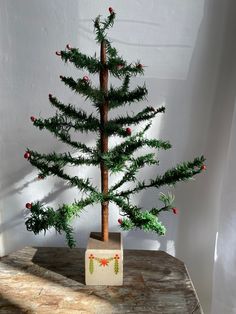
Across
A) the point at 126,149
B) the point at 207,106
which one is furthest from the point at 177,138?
the point at 126,149

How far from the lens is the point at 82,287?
950 mm

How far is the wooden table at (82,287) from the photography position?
863mm

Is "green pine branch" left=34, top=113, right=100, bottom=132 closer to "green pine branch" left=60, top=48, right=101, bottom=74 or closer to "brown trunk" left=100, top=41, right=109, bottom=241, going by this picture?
"brown trunk" left=100, top=41, right=109, bottom=241

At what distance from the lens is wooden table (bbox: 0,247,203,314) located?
0.86 m

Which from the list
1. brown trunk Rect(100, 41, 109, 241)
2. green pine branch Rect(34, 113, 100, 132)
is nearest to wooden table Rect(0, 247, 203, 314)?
brown trunk Rect(100, 41, 109, 241)

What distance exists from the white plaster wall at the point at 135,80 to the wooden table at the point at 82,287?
238mm

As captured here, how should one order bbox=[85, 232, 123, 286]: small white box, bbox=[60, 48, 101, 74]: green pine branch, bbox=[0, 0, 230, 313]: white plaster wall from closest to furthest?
bbox=[60, 48, 101, 74]: green pine branch < bbox=[85, 232, 123, 286]: small white box < bbox=[0, 0, 230, 313]: white plaster wall

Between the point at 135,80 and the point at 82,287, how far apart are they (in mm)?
709

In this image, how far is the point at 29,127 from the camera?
1.24 meters

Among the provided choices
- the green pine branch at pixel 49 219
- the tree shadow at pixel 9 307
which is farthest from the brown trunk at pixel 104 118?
the tree shadow at pixel 9 307

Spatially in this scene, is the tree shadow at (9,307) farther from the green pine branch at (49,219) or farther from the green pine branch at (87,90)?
the green pine branch at (87,90)

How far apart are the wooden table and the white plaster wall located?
238mm

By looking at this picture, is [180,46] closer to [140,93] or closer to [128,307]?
[140,93]

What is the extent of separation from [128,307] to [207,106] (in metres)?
0.73
